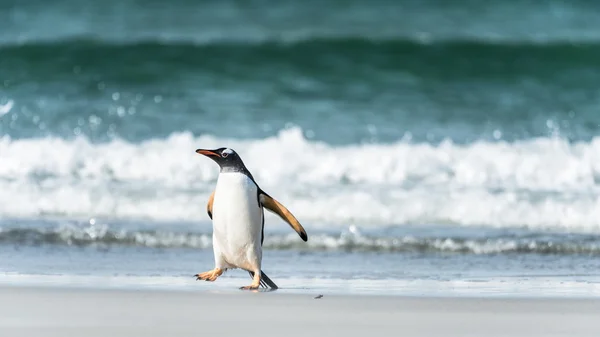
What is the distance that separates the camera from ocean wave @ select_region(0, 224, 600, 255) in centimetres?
657

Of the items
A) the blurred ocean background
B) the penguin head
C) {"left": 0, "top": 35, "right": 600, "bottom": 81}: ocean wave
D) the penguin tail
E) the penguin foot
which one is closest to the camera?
the penguin head

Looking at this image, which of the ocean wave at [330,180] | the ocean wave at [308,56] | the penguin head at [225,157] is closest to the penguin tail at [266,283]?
→ the penguin head at [225,157]

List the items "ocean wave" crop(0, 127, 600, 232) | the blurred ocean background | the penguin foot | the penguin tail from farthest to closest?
"ocean wave" crop(0, 127, 600, 232), the blurred ocean background, the penguin foot, the penguin tail

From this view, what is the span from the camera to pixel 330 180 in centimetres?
960

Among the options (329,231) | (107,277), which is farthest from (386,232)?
(107,277)

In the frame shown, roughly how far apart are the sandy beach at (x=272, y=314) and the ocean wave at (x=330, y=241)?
187 centimetres

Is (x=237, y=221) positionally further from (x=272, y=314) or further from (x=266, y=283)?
(x=272, y=314)

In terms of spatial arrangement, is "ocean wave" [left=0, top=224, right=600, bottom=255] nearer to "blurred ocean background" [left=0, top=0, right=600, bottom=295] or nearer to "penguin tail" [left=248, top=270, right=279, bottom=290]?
"blurred ocean background" [left=0, top=0, right=600, bottom=295]

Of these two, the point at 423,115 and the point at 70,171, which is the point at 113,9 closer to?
the point at 423,115

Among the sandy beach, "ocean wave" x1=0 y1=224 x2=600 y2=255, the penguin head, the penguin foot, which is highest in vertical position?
the penguin head

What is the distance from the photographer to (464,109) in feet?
43.7

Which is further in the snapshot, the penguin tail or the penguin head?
the penguin tail

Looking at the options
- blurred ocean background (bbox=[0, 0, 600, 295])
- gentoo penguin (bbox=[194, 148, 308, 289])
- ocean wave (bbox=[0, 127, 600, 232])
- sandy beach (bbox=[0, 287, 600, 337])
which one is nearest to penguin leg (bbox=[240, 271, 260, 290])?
gentoo penguin (bbox=[194, 148, 308, 289])

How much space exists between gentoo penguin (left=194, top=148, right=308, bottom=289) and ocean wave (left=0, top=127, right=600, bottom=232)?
8.12 feet
